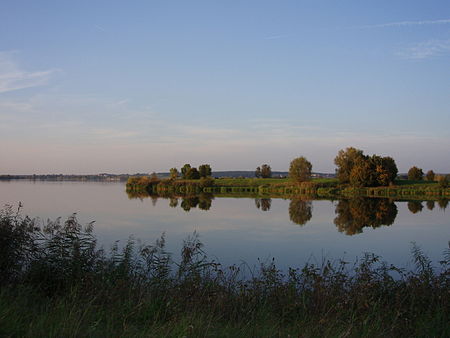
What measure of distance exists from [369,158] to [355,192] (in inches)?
236

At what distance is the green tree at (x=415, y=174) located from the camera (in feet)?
251

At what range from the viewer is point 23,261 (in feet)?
24.7

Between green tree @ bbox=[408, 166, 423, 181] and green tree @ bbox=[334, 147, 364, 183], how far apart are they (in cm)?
1789

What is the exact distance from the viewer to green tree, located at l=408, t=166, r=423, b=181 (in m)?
76.6

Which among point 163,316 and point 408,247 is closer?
point 163,316

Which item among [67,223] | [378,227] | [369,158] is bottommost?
[378,227]

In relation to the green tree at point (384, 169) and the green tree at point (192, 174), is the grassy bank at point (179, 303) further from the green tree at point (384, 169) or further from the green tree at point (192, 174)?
the green tree at point (192, 174)

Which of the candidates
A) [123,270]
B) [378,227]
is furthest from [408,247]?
[123,270]

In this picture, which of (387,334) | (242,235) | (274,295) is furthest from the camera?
(242,235)

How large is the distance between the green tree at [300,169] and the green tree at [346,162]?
718cm

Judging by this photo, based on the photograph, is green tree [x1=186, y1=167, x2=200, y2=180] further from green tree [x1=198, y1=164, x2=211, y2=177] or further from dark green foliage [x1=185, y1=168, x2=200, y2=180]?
green tree [x1=198, y1=164, x2=211, y2=177]

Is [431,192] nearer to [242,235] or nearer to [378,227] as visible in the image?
[378,227]

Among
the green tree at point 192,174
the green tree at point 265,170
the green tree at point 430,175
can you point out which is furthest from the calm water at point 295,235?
the green tree at point 265,170

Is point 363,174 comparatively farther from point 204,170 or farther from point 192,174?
point 204,170
